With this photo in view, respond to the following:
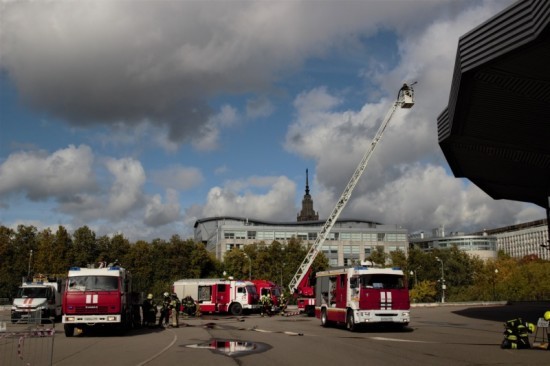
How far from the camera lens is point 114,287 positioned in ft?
65.4

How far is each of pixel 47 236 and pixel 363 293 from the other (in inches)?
2387

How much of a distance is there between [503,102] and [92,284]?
16677 mm

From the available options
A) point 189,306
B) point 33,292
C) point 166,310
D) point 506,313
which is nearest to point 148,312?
point 166,310

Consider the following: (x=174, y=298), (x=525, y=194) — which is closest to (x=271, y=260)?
(x=525, y=194)

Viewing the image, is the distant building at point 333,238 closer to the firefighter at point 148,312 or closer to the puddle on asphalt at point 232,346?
the firefighter at point 148,312

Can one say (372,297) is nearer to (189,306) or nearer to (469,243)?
(189,306)

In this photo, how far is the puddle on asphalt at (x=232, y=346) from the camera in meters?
14.3

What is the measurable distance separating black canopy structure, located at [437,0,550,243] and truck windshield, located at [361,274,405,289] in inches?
Answer: 278

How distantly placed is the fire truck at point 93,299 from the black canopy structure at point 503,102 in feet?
46.3

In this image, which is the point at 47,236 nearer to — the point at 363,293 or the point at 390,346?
the point at 363,293

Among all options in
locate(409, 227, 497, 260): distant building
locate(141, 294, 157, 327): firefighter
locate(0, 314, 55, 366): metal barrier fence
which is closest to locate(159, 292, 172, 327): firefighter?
locate(141, 294, 157, 327): firefighter

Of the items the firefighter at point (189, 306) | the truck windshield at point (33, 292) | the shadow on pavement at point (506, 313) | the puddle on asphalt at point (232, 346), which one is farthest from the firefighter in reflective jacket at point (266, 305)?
the puddle on asphalt at point (232, 346)

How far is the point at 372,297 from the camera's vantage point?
67.6 ft

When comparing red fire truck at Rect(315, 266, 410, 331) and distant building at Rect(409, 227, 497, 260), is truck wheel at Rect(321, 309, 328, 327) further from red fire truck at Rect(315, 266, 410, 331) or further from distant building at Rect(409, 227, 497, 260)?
distant building at Rect(409, 227, 497, 260)
